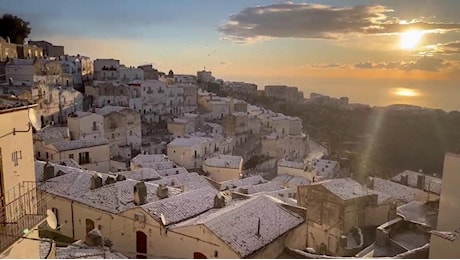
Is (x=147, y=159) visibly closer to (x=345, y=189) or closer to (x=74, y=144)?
(x=74, y=144)

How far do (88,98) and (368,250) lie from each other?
1435cm

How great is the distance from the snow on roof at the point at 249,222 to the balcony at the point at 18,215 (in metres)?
2.28

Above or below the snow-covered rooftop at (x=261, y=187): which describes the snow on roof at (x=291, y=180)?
below

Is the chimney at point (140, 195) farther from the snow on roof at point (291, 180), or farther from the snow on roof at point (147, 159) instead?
the snow on roof at point (291, 180)

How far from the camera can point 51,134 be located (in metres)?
10.6

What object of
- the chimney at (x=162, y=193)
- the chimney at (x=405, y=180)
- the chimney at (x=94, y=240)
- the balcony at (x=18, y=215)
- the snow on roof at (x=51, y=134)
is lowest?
the chimney at (x=405, y=180)

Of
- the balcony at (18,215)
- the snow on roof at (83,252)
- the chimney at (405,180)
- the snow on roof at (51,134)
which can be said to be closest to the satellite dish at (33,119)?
the balcony at (18,215)

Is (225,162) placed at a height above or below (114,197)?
below

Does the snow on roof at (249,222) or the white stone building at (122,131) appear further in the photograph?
the white stone building at (122,131)

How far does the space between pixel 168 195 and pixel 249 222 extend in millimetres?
1686

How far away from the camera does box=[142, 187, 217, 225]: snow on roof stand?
5.09m

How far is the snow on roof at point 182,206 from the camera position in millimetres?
5089

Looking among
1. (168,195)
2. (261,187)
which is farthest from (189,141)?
(168,195)

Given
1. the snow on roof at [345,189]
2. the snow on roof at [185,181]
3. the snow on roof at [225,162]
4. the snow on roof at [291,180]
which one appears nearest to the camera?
the snow on roof at [345,189]
